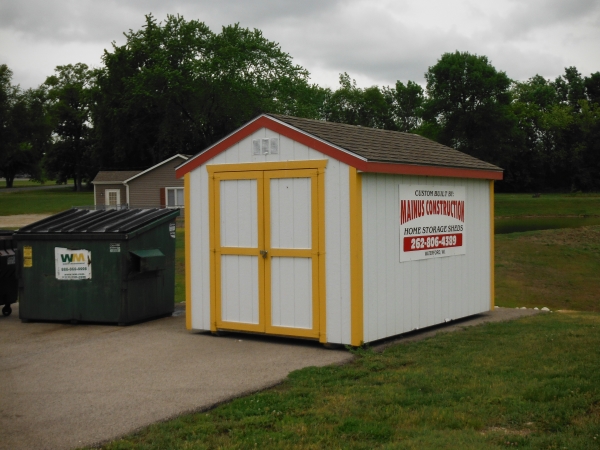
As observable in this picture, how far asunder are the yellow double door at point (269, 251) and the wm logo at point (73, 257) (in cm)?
211

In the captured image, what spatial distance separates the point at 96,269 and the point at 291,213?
124 inches

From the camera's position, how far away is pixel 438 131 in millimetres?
67188

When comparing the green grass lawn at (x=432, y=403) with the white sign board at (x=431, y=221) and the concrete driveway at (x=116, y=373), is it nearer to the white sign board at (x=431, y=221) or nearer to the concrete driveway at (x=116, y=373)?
the concrete driveway at (x=116, y=373)

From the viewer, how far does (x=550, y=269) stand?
23.8m

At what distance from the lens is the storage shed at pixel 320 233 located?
8844 mm

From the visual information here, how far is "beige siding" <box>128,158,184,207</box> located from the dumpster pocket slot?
37.8 meters

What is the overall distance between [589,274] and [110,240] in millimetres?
17386

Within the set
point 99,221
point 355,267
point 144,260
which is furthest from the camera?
point 99,221

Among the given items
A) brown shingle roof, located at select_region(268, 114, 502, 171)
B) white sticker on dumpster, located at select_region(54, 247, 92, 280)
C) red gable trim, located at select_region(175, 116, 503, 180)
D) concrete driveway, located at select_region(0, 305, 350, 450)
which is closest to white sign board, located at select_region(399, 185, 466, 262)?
red gable trim, located at select_region(175, 116, 503, 180)

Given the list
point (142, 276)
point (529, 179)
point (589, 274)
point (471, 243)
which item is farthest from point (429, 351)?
point (529, 179)

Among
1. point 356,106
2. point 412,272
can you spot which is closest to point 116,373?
point 412,272

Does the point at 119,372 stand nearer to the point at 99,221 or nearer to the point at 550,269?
the point at 99,221

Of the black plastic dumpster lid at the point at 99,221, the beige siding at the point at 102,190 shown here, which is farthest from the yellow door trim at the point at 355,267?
the beige siding at the point at 102,190

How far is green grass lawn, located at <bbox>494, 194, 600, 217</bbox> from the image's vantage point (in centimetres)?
4972
